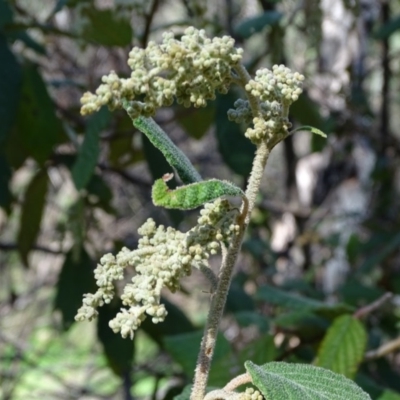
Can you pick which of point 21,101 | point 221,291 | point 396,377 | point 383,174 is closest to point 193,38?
point 221,291

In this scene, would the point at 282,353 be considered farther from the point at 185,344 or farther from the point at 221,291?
the point at 221,291

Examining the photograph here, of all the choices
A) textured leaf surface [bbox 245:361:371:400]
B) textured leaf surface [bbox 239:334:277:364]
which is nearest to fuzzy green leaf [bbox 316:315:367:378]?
textured leaf surface [bbox 239:334:277:364]

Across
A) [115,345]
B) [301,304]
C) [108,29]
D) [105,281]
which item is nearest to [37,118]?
[108,29]

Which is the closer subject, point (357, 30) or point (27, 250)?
point (27, 250)

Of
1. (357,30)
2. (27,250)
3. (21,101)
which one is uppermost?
(357,30)

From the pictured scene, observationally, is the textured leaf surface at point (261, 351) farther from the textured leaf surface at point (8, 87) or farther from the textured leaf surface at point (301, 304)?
the textured leaf surface at point (8, 87)

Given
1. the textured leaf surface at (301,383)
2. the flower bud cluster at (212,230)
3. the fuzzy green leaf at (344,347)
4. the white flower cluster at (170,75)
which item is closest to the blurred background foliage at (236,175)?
the fuzzy green leaf at (344,347)

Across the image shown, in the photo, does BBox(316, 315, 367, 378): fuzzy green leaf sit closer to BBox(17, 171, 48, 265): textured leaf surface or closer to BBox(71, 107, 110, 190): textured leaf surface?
BBox(71, 107, 110, 190): textured leaf surface
